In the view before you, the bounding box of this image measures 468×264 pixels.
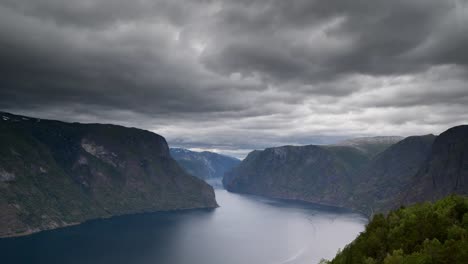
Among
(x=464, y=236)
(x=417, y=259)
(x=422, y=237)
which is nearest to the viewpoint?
(x=417, y=259)

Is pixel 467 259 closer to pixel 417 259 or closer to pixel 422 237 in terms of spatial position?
pixel 417 259

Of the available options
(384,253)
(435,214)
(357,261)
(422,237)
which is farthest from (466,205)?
(357,261)

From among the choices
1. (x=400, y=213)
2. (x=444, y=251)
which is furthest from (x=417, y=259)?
(x=400, y=213)

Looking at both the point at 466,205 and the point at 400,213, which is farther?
the point at 400,213

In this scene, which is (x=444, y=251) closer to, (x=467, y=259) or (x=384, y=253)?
(x=467, y=259)

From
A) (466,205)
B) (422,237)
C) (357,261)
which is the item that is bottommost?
(357,261)

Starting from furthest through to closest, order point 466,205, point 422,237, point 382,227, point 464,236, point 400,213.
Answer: point 400,213
point 382,227
point 466,205
point 422,237
point 464,236

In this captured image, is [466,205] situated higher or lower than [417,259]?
higher

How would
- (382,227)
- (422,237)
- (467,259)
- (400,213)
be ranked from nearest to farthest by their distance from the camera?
1. (467,259)
2. (422,237)
3. (382,227)
4. (400,213)

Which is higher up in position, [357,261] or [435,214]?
[435,214]
